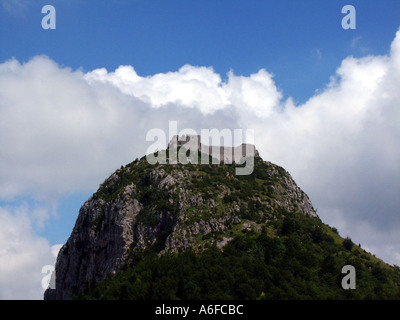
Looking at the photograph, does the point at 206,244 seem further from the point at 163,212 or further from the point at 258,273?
the point at 163,212

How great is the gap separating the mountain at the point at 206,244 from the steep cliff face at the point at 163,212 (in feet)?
1.29

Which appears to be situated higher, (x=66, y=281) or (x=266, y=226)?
(x=266, y=226)

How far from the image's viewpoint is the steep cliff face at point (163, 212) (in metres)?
145

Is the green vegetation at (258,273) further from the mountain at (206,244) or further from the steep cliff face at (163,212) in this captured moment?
the steep cliff face at (163,212)

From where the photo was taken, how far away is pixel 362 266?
130750 mm

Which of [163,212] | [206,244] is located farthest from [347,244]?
[163,212]

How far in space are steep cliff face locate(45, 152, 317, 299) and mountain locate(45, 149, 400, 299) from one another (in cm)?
39

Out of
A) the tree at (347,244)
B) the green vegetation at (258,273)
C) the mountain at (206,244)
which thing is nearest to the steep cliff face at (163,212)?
the mountain at (206,244)

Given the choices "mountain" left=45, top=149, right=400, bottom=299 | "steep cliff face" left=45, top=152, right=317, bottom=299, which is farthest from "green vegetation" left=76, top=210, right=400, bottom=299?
"steep cliff face" left=45, top=152, right=317, bottom=299

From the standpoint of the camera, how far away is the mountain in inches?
4513

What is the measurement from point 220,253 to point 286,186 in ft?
222

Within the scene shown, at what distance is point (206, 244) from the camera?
440ft

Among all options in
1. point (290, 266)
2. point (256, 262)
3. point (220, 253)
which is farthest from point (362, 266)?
point (220, 253)
